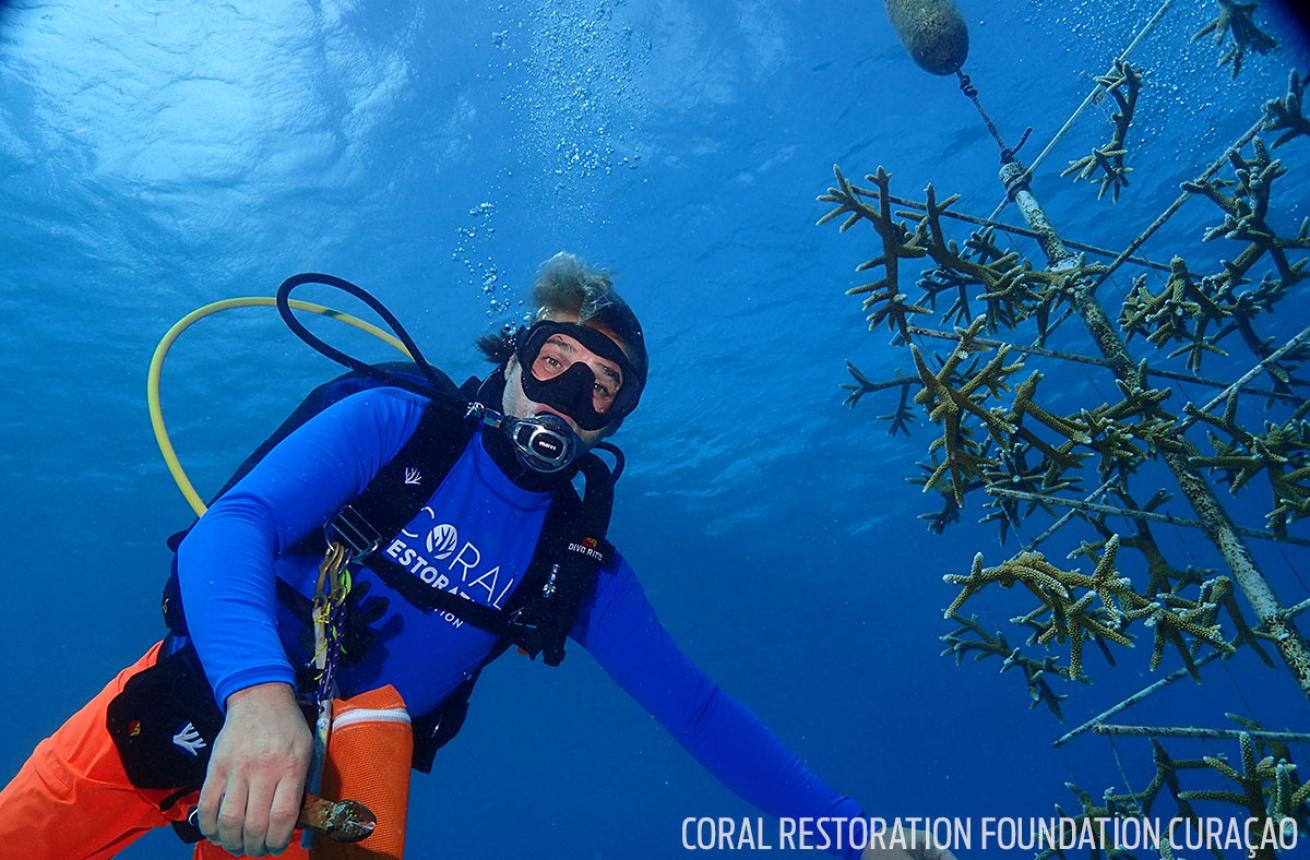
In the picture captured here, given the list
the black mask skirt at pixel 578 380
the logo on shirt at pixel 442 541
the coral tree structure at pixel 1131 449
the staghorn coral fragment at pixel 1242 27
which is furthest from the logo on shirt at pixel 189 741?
the staghorn coral fragment at pixel 1242 27

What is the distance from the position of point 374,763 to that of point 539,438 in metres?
1.92

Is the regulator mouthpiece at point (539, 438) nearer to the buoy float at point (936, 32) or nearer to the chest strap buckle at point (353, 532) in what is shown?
the chest strap buckle at point (353, 532)

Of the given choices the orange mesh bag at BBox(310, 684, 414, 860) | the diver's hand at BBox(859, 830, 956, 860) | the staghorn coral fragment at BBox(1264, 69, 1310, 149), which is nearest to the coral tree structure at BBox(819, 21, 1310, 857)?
the staghorn coral fragment at BBox(1264, 69, 1310, 149)

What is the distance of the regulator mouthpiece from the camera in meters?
3.57

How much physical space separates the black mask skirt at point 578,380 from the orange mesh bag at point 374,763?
2.10 meters

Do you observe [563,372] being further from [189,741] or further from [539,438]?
[189,741]

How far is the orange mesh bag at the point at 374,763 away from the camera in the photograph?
178cm

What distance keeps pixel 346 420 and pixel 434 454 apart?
25.6 inches

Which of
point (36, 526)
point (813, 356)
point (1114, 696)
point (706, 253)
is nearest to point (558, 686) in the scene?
point (36, 526)

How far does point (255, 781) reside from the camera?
4.89 feet

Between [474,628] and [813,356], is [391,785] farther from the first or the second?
[813,356]

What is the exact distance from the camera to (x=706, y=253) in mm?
17109

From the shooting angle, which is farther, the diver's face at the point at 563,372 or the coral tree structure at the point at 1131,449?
the diver's face at the point at 563,372

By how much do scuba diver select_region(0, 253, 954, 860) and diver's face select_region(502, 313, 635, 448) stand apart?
0.01 meters
